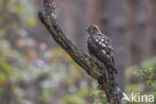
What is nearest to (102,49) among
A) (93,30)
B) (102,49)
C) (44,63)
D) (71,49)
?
(102,49)

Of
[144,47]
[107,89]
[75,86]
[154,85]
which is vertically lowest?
[107,89]

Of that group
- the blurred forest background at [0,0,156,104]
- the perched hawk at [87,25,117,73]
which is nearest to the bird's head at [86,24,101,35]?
the perched hawk at [87,25,117,73]

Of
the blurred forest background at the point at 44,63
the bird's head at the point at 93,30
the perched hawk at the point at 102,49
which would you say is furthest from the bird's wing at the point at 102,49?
the blurred forest background at the point at 44,63

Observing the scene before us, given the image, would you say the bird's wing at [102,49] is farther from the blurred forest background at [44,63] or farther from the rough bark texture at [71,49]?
the blurred forest background at [44,63]

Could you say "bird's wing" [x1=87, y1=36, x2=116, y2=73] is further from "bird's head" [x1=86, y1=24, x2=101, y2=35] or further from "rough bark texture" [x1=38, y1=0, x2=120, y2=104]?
"bird's head" [x1=86, y1=24, x2=101, y2=35]

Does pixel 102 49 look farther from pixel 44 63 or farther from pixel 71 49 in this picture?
pixel 44 63

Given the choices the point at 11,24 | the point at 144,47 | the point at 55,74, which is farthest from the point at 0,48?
the point at 144,47

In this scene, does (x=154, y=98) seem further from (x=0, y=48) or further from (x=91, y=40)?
(x=0, y=48)
